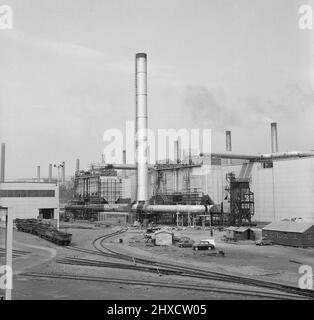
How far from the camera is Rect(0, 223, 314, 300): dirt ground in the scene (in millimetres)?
14680

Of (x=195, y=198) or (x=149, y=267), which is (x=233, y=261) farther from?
(x=195, y=198)

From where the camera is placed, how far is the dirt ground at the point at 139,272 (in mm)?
14680

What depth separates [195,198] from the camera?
178 feet

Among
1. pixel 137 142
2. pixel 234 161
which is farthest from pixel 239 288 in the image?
pixel 234 161

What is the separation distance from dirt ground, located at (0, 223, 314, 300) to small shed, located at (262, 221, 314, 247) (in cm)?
120

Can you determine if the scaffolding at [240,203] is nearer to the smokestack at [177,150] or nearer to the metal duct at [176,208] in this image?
the metal duct at [176,208]

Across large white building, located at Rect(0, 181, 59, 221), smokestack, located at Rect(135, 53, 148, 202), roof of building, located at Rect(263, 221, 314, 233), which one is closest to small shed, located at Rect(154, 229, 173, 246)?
roof of building, located at Rect(263, 221, 314, 233)

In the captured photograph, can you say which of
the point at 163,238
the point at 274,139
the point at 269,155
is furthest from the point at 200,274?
the point at 274,139

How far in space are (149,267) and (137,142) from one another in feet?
111

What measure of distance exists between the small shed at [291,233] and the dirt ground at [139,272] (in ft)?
3.95

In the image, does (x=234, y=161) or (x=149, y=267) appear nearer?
(x=149, y=267)

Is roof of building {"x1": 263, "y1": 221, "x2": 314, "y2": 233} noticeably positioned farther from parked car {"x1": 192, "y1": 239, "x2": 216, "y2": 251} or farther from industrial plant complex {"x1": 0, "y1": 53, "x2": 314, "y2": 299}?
parked car {"x1": 192, "y1": 239, "x2": 216, "y2": 251}

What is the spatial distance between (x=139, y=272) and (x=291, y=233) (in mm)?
15466
